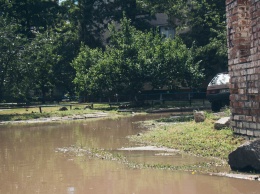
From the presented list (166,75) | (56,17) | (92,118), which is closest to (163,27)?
(56,17)

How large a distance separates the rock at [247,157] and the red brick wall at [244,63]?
2832mm

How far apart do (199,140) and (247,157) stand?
13.7 feet

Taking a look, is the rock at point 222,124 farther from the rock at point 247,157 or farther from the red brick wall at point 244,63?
the rock at point 247,157

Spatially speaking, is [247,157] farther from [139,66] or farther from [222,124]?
[139,66]

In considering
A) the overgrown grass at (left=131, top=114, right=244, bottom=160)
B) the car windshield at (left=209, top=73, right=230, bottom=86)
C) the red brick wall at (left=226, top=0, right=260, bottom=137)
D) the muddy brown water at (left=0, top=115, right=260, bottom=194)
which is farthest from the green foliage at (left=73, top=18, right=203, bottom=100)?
the red brick wall at (left=226, top=0, right=260, bottom=137)

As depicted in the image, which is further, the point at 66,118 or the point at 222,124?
the point at 66,118

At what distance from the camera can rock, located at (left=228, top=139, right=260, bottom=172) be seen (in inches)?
342

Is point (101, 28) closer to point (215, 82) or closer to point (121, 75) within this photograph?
point (121, 75)

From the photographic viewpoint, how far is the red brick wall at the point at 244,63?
11719 mm

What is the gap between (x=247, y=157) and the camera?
28.9 feet

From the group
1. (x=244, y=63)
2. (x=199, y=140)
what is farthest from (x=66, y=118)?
(x=244, y=63)

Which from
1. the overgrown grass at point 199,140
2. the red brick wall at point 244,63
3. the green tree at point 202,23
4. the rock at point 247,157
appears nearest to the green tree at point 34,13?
the green tree at point 202,23

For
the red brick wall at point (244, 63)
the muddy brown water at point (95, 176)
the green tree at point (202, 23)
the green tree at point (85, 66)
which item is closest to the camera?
the muddy brown water at point (95, 176)

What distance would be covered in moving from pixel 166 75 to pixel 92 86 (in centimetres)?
490
